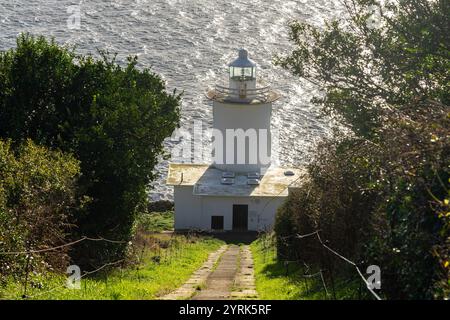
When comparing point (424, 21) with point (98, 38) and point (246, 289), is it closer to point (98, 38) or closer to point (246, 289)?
point (246, 289)

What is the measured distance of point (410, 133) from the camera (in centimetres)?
1180

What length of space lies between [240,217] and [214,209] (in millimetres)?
1418

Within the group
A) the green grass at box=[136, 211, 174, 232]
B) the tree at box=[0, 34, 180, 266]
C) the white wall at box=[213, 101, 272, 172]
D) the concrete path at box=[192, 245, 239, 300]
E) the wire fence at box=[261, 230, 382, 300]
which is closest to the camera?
the wire fence at box=[261, 230, 382, 300]

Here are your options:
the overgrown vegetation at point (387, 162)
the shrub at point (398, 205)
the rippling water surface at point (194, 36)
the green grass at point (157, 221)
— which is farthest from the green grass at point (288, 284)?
the rippling water surface at point (194, 36)

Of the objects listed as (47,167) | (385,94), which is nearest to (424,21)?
(385,94)

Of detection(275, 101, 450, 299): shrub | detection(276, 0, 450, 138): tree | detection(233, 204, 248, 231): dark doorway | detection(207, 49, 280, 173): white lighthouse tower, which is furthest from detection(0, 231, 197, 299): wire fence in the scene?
detection(207, 49, 280, 173): white lighthouse tower

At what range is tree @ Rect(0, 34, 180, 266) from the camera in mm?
26469

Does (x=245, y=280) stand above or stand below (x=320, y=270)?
below

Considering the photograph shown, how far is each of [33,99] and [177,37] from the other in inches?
2019

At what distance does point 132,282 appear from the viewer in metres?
18.7

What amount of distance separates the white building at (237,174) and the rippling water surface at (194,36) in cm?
1075

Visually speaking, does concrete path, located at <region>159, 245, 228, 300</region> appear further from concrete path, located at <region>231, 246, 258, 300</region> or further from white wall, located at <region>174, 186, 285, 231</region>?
white wall, located at <region>174, 186, 285, 231</region>

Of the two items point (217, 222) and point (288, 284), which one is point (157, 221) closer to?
point (217, 222)

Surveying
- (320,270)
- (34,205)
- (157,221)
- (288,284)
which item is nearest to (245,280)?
(288,284)
